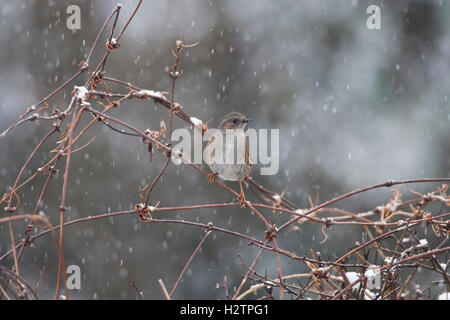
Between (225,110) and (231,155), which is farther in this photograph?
(225,110)

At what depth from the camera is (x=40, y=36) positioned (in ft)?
25.4

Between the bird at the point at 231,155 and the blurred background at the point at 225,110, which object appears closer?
the bird at the point at 231,155

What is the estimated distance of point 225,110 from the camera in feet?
26.3

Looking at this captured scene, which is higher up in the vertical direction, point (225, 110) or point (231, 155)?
point (225, 110)

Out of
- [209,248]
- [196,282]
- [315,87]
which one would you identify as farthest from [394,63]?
[196,282]

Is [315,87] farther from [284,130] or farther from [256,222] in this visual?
[256,222]

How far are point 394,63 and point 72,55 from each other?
5.21m

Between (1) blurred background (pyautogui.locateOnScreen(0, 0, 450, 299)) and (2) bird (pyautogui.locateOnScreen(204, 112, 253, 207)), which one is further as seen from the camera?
(1) blurred background (pyautogui.locateOnScreen(0, 0, 450, 299))

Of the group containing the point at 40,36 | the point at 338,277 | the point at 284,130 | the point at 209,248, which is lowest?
the point at 209,248

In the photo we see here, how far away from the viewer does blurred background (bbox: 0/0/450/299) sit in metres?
7.63

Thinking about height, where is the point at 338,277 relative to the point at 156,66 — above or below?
below

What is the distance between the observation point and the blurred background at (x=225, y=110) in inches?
301
